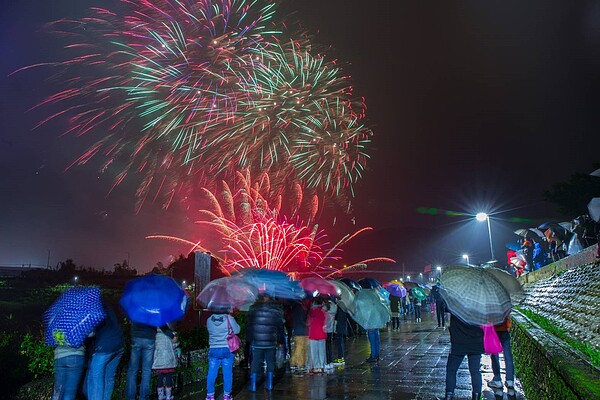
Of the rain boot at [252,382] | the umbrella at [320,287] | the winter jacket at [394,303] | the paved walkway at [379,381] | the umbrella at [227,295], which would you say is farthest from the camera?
the winter jacket at [394,303]

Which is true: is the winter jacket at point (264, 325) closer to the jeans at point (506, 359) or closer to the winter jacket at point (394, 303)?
the jeans at point (506, 359)

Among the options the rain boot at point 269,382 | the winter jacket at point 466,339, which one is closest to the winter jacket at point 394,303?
the rain boot at point 269,382

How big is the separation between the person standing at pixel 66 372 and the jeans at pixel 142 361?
143 cm

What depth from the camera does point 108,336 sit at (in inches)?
199

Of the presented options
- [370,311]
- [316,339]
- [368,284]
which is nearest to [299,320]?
[316,339]

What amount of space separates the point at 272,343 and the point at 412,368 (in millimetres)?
4002

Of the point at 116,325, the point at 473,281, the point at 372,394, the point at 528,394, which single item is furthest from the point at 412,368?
the point at 116,325

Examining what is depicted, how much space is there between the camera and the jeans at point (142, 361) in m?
6.16

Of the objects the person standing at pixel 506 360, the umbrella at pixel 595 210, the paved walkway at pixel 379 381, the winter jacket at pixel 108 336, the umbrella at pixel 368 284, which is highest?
the umbrella at pixel 595 210

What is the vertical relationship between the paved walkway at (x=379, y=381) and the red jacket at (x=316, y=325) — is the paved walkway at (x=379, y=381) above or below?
below

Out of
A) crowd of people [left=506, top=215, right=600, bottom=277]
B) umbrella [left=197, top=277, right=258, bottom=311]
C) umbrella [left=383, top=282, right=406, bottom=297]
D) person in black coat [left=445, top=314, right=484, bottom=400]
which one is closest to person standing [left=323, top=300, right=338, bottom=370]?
umbrella [left=197, top=277, right=258, bottom=311]

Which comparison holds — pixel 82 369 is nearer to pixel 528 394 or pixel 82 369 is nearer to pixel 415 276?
pixel 528 394

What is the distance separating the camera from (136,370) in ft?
20.5

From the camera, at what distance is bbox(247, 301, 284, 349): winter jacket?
7.58 metres
